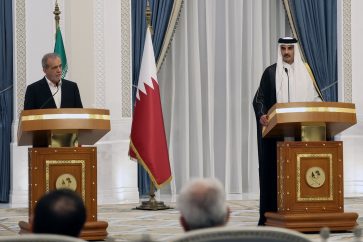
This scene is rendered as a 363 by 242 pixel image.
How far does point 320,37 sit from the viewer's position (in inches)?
463

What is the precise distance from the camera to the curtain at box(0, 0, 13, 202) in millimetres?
10695

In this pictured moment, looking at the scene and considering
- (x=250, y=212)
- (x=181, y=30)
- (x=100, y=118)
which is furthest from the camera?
(x=181, y=30)

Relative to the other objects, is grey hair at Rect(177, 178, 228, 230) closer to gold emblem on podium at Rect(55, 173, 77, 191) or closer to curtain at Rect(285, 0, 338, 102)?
gold emblem on podium at Rect(55, 173, 77, 191)

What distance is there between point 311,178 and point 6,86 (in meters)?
4.88

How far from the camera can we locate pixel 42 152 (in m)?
6.79

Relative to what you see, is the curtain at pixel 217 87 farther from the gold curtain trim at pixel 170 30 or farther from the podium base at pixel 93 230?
the podium base at pixel 93 230

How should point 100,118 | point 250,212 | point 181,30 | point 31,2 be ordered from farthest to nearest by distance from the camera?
point 181,30, point 31,2, point 250,212, point 100,118

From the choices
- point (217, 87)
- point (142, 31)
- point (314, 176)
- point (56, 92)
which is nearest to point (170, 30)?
point (142, 31)

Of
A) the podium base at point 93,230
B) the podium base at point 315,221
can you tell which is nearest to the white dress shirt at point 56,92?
the podium base at point 93,230

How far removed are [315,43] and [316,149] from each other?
16.2 ft

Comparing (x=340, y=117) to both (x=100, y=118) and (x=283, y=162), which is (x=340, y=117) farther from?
(x=100, y=118)

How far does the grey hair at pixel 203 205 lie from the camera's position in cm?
278

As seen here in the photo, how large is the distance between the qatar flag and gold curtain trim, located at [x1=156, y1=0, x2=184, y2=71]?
4.50 ft

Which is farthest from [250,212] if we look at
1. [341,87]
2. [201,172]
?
[341,87]
